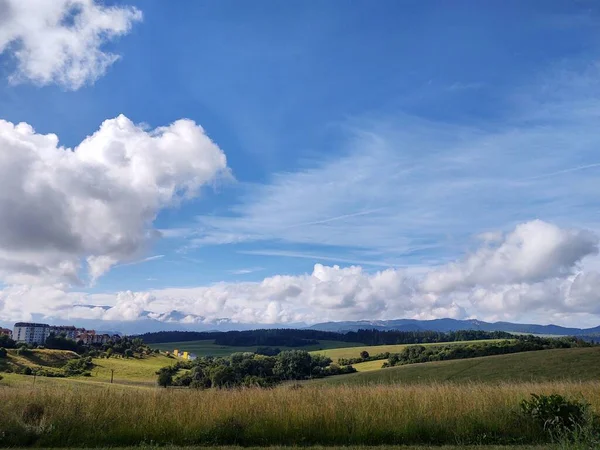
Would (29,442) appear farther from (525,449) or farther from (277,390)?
(525,449)

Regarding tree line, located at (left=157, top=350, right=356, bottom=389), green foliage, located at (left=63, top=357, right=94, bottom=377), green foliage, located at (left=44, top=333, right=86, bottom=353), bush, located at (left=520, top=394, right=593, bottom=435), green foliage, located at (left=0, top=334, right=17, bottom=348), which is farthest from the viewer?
green foliage, located at (left=44, top=333, right=86, bottom=353)

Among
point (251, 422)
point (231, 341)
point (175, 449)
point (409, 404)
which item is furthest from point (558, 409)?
point (231, 341)

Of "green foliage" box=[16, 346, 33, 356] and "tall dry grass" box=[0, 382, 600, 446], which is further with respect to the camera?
"green foliage" box=[16, 346, 33, 356]

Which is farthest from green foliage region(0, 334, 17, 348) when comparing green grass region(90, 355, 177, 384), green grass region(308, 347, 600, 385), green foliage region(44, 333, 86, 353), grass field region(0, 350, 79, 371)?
green grass region(308, 347, 600, 385)

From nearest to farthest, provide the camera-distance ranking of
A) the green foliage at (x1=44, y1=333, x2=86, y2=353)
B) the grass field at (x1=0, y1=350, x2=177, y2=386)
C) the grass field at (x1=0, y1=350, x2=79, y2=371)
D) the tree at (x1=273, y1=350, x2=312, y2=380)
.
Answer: the tree at (x1=273, y1=350, x2=312, y2=380), the grass field at (x1=0, y1=350, x2=177, y2=386), the grass field at (x1=0, y1=350, x2=79, y2=371), the green foliage at (x1=44, y1=333, x2=86, y2=353)

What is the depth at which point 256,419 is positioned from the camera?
12281 millimetres

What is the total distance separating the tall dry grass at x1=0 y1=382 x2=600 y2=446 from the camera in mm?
11469

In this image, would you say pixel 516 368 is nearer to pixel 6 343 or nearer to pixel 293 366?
pixel 293 366

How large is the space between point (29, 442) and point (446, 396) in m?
11.3

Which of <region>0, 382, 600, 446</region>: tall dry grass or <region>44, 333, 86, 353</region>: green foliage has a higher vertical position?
<region>0, 382, 600, 446</region>: tall dry grass

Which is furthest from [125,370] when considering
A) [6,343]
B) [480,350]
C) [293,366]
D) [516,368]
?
[516,368]

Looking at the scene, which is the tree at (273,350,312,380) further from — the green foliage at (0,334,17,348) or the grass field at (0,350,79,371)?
the green foliage at (0,334,17,348)

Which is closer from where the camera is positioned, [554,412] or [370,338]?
[554,412]

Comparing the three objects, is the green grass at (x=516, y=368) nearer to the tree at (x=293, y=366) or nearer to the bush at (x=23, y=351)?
the tree at (x=293, y=366)
